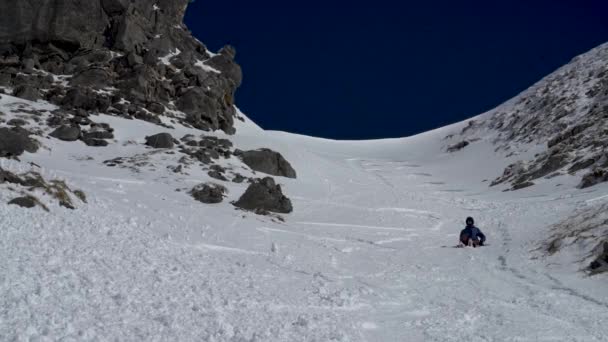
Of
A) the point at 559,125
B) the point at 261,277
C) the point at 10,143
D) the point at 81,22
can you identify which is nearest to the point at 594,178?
the point at 559,125

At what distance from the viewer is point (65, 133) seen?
37.5 m

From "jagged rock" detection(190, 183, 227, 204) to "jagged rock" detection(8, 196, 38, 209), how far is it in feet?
44.8

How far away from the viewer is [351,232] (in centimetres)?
2603

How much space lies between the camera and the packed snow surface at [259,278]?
29.1 ft

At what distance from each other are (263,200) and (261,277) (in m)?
16.0

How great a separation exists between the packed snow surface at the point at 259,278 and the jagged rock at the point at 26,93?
19323 millimetres

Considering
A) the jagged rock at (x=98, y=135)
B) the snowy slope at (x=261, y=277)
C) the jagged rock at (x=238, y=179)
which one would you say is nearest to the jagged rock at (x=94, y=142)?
the jagged rock at (x=98, y=135)

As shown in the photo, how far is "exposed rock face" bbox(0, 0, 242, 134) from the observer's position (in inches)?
1875

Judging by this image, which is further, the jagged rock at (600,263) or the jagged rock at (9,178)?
the jagged rock at (9,178)

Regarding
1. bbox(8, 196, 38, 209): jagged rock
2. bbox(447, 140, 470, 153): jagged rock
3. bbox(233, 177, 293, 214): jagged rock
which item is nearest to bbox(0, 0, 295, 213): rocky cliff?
bbox(233, 177, 293, 214): jagged rock

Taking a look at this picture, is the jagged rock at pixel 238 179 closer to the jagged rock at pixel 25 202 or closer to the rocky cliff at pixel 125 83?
the rocky cliff at pixel 125 83

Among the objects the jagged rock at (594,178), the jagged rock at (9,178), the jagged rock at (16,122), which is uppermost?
the jagged rock at (594,178)

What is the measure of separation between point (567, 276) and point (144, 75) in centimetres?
4616

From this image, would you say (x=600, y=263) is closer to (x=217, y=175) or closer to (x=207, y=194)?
(x=207, y=194)
